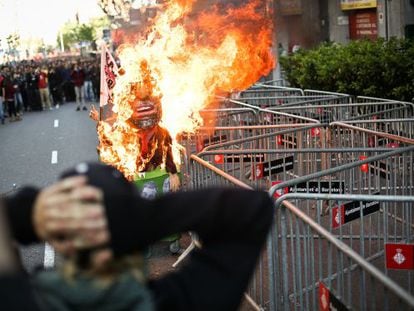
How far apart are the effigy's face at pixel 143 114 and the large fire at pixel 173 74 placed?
68mm

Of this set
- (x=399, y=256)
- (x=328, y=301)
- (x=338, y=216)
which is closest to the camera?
(x=328, y=301)

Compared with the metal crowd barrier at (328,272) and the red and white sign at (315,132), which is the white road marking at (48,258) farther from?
the red and white sign at (315,132)

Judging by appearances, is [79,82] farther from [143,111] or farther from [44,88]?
[143,111]

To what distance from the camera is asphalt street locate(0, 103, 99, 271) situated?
1166 centimetres

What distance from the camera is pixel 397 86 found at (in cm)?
1296

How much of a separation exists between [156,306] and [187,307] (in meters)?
0.10

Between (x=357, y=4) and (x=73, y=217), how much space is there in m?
20.5

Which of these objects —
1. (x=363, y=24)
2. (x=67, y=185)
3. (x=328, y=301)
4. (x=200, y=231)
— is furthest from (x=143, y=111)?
(x=363, y=24)

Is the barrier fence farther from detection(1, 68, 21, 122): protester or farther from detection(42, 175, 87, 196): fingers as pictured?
detection(1, 68, 21, 122): protester

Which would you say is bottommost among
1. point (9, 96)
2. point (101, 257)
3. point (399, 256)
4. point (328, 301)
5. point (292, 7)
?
point (328, 301)

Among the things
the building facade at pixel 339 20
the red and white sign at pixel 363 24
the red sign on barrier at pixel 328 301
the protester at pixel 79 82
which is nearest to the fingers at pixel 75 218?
the red sign on barrier at pixel 328 301

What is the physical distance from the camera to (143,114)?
7.09 meters

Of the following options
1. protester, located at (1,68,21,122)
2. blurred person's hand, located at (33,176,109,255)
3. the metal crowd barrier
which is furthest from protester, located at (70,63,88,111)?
blurred person's hand, located at (33,176,109,255)

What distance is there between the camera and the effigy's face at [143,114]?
7094 millimetres
